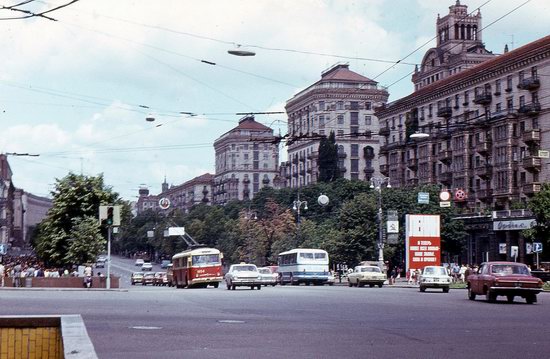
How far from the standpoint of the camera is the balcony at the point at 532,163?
85000 millimetres

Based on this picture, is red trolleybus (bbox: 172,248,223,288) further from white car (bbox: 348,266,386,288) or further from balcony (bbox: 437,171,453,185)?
balcony (bbox: 437,171,453,185)

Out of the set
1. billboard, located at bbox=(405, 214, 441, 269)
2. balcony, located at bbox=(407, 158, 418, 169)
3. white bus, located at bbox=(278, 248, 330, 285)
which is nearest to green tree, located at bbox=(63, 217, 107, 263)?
white bus, located at bbox=(278, 248, 330, 285)

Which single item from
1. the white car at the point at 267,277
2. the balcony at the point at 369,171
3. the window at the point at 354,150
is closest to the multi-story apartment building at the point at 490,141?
the white car at the point at 267,277

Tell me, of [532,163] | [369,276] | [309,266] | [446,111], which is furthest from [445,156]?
[369,276]

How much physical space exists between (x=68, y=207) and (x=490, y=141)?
45.6 m

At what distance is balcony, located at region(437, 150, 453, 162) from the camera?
10169 centimetres

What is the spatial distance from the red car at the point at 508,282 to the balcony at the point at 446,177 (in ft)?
223

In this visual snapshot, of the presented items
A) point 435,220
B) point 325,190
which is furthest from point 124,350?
point 325,190

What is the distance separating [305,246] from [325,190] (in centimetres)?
2447

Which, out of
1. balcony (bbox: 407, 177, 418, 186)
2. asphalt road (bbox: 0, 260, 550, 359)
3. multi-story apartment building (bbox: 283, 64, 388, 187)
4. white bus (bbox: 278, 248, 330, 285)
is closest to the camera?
asphalt road (bbox: 0, 260, 550, 359)

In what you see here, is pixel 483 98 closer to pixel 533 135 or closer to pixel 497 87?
pixel 497 87

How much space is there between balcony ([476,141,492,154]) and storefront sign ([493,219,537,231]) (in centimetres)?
903

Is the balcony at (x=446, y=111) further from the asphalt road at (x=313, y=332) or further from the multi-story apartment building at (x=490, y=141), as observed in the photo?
the asphalt road at (x=313, y=332)

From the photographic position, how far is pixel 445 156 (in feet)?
336
